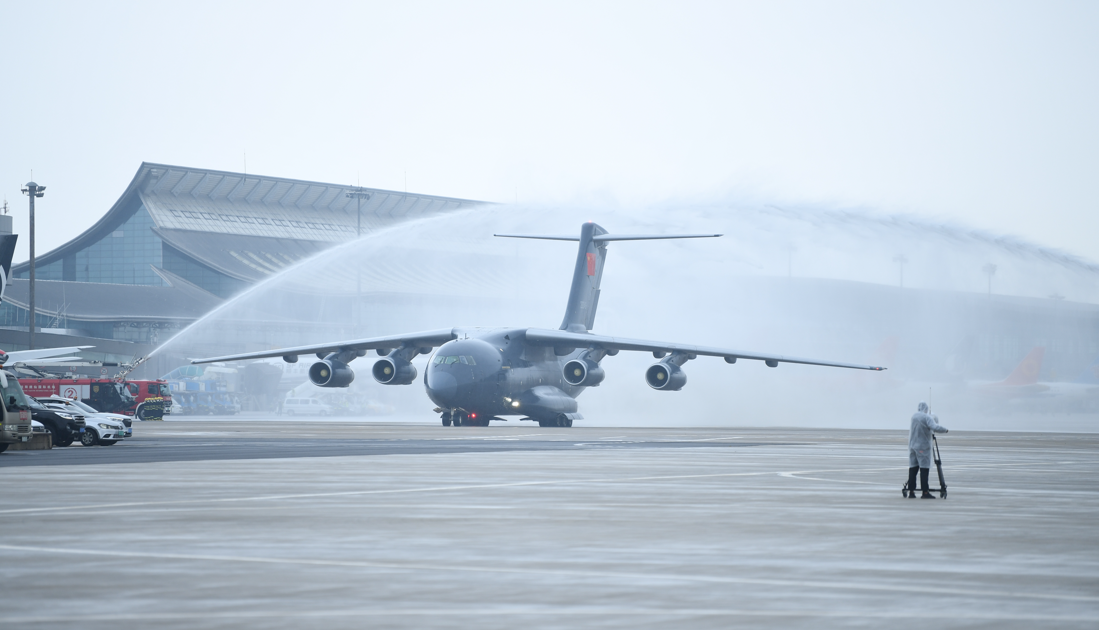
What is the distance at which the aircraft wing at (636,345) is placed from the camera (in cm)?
4600

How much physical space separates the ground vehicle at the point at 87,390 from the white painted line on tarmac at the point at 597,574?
4927 cm

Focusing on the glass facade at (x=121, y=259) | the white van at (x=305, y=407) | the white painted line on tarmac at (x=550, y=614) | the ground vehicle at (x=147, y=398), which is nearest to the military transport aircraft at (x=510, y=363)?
the ground vehicle at (x=147, y=398)

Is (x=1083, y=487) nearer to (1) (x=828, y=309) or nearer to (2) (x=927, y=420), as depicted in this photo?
(2) (x=927, y=420)

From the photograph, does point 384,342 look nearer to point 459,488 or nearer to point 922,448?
point 459,488

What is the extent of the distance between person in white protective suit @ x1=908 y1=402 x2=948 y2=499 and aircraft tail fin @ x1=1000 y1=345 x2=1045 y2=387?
41735 mm

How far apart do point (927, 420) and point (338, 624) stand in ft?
40.1

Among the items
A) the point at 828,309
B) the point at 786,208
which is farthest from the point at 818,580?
the point at 828,309

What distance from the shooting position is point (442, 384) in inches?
1853

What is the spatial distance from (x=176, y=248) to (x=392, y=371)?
74757mm

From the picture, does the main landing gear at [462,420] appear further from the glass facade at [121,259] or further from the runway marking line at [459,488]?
the glass facade at [121,259]

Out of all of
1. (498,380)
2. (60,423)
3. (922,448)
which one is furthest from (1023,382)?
(922,448)

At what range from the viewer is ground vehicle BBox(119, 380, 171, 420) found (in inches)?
2461

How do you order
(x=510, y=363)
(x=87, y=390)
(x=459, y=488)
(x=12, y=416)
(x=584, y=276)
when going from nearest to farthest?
(x=459, y=488), (x=12, y=416), (x=510, y=363), (x=584, y=276), (x=87, y=390)

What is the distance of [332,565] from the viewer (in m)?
10.4
